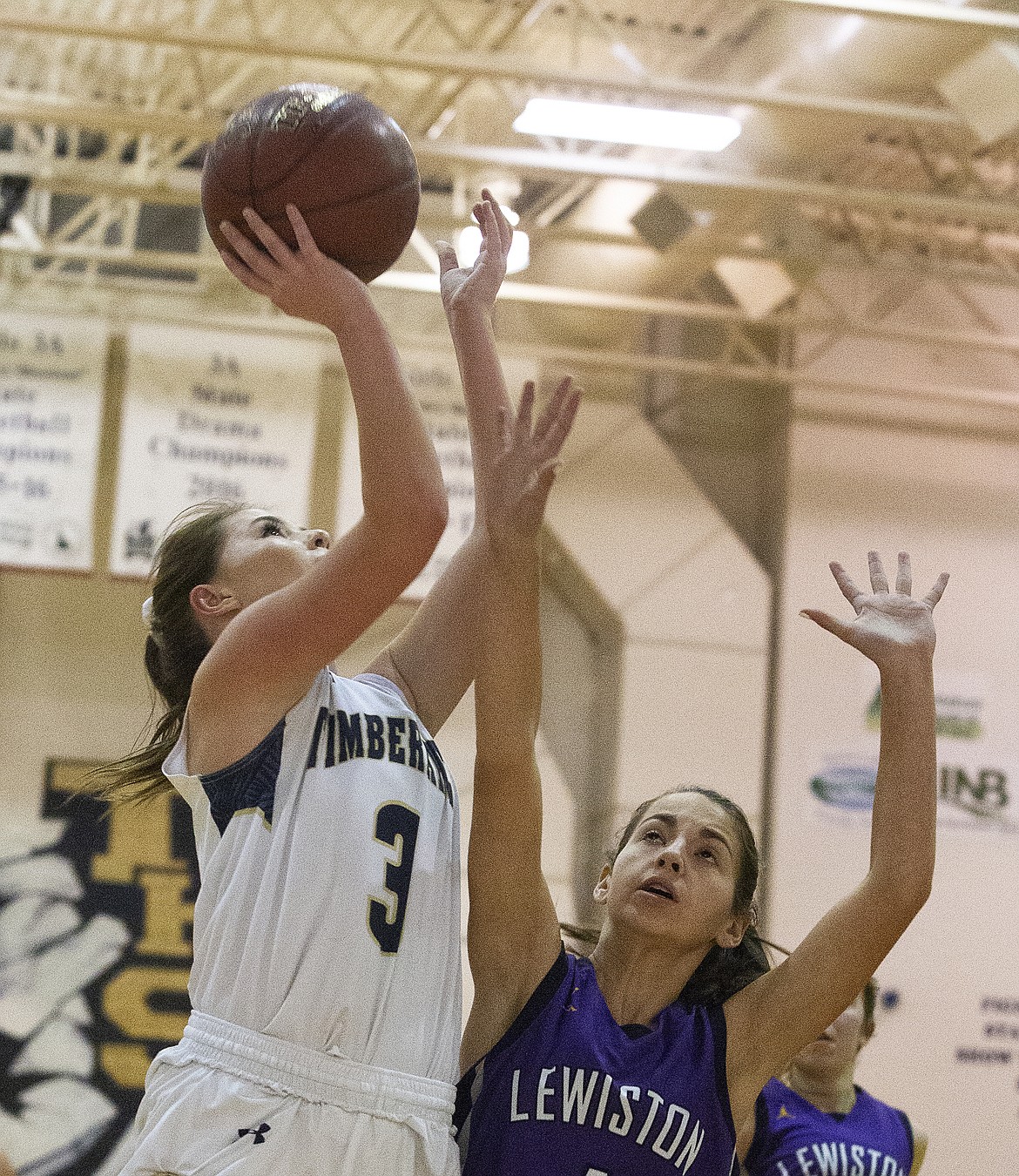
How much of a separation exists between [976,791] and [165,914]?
4956 mm

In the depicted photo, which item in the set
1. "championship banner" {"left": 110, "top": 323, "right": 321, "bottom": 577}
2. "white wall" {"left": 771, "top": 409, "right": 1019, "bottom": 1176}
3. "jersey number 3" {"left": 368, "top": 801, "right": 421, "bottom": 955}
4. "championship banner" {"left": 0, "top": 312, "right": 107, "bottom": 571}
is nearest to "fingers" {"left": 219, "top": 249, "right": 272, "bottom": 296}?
"jersey number 3" {"left": 368, "top": 801, "right": 421, "bottom": 955}

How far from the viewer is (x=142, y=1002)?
8680 mm

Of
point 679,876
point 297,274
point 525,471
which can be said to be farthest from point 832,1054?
point 297,274

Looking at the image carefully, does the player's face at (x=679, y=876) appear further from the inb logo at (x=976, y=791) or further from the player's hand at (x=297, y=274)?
the inb logo at (x=976, y=791)

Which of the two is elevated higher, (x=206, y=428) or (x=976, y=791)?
(x=206, y=428)

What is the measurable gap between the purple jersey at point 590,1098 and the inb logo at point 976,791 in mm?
7479

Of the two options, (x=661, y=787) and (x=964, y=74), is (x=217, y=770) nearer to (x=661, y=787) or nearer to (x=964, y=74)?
(x=964, y=74)

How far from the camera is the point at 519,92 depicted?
840 centimetres

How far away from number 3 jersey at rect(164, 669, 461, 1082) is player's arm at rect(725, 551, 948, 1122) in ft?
1.70

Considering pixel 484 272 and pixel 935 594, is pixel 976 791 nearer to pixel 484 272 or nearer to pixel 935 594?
pixel 935 594

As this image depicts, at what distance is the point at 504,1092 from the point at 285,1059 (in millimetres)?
408

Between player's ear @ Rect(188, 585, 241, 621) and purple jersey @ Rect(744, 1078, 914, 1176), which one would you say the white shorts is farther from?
purple jersey @ Rect(744, 1078, 914, 1176)

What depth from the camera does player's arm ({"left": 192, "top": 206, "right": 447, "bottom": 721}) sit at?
200 cm

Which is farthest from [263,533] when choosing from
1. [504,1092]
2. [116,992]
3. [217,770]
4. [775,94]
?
[116,992]
